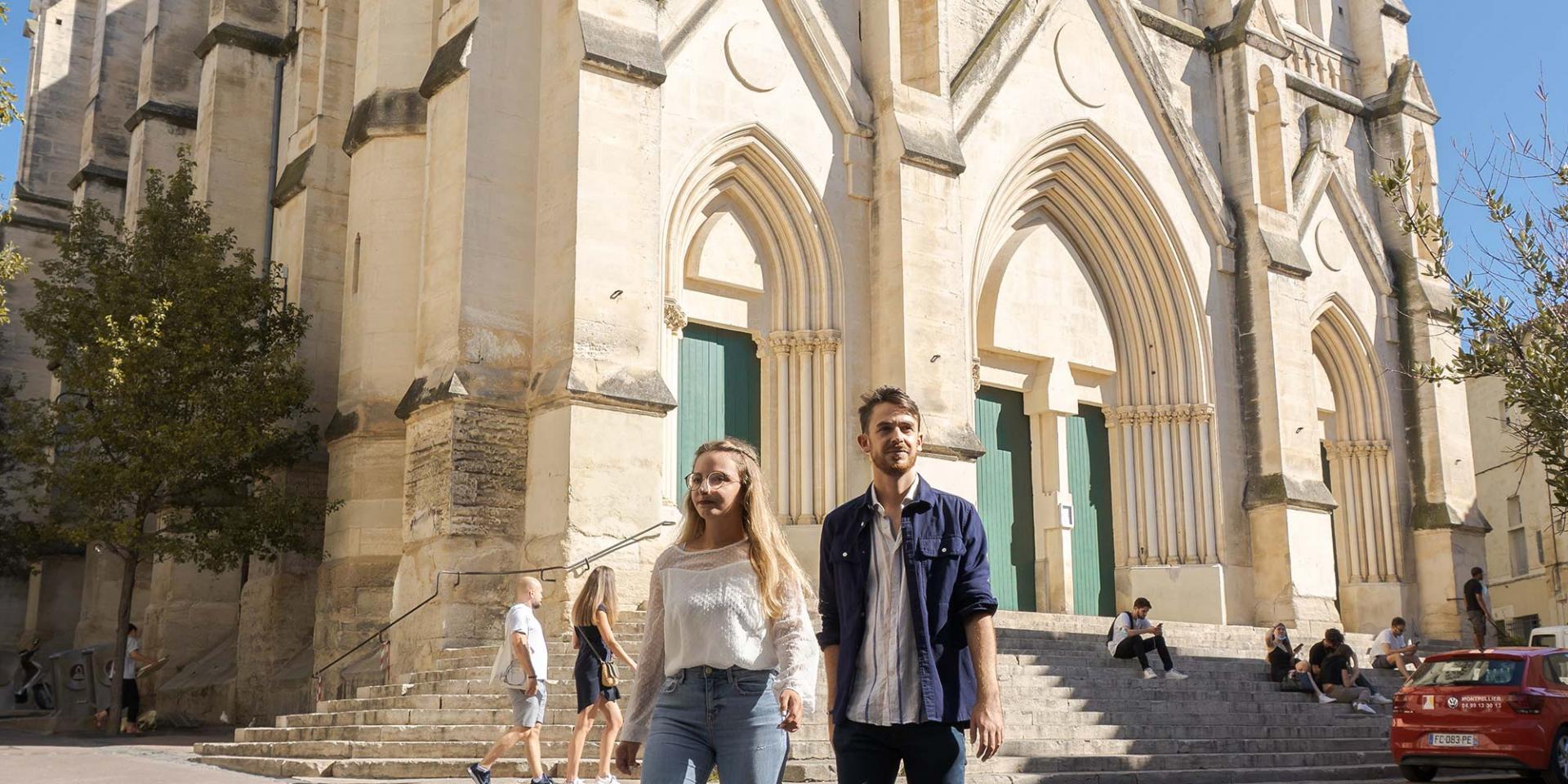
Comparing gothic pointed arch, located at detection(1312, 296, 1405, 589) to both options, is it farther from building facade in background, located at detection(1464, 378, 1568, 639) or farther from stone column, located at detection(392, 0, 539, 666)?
stone column, located at detection(392, 0, 539, 666)

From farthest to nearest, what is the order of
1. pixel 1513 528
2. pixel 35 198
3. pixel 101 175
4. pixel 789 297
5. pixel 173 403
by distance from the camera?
pixel 1513 528 → pixel 35 198 → pixel 101 175 → pixel 789 297 → pixel 173 403

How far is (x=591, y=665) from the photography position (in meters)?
8.90

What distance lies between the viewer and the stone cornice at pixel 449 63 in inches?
605

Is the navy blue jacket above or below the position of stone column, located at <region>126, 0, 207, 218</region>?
below

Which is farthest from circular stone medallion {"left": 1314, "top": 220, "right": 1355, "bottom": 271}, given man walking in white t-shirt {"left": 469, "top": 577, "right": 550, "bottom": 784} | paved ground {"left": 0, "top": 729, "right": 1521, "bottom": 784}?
man walking in white t-shirt {"left": 469, "top": 577, "right": 550, "bottom": 784}

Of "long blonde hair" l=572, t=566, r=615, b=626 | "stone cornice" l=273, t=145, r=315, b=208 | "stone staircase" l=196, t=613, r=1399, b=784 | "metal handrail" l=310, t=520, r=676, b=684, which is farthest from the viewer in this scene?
"stone cornice" l=273, t=145, r=315, b=208

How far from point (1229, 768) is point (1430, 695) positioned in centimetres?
172

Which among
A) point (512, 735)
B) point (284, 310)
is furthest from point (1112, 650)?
point (284, 310)

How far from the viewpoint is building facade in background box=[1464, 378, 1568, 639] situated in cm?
3338

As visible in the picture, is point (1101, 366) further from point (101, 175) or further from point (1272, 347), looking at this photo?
point (101, 175)

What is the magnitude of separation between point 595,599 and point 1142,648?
8.51m

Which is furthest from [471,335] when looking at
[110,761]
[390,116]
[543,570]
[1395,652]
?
[1395,652]

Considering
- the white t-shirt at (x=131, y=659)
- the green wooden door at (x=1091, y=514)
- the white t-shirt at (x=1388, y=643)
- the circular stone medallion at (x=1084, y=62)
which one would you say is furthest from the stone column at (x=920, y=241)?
the white t-shirt at (x=131, y=659)

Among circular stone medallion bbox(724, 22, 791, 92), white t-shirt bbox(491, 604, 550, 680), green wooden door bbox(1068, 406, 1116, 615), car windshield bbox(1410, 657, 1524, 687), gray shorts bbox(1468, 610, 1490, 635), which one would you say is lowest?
car windshield bbox(1410, 657, 1524, 687)
